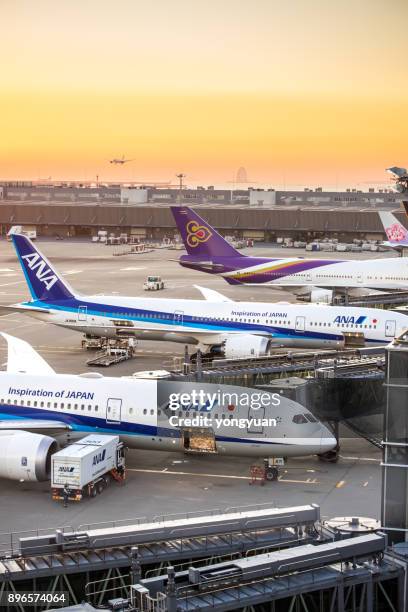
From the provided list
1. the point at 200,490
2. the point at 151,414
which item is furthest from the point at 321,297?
the point at 200,490

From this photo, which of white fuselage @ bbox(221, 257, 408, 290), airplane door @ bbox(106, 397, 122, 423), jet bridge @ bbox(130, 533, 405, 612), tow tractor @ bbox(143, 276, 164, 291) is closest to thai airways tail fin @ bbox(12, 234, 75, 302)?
airplane door @ bbox(106, 397, 122, 423)

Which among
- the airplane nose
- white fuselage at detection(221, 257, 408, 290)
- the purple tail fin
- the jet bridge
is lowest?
the airplane nose

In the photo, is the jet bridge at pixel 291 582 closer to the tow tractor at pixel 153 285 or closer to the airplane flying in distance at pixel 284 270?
the airplane flying in distance at pixel 284 270

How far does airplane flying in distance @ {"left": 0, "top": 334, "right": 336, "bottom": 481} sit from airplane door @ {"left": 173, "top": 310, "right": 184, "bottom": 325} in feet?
69.0

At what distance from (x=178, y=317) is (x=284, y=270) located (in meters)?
28.9

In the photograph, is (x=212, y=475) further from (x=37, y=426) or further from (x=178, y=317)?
(x=178, y=317)

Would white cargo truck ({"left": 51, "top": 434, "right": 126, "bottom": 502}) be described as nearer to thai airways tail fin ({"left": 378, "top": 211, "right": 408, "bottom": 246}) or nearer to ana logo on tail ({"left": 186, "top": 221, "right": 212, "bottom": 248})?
ana logo on tail ({"left": 186, "top": 221, "right": 212, "bottom": 248})

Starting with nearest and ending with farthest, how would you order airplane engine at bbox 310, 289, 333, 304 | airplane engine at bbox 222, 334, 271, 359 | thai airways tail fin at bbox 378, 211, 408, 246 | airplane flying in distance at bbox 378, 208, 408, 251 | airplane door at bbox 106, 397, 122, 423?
airplane door at bbox 106, 397, 122, 423, airplane engine at bbox 222, 334, 271, 359, airplane engine at bbox 310, 289, 333, 304, airplane flying in distance at bbox 378, 208, 408, 251, thai airways tail fin at bbox 378, 211, 408, 246

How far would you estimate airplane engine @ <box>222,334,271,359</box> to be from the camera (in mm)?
58812

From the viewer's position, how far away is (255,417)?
39625 millimetres

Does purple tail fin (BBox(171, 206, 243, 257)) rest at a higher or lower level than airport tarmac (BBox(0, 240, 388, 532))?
higher

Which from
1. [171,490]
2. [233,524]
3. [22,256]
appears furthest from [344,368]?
[22,256]

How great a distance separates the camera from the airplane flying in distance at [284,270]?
9044 cm

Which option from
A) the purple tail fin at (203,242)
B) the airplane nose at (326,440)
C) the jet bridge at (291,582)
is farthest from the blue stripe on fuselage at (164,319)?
the jet bridge at (291,582)
